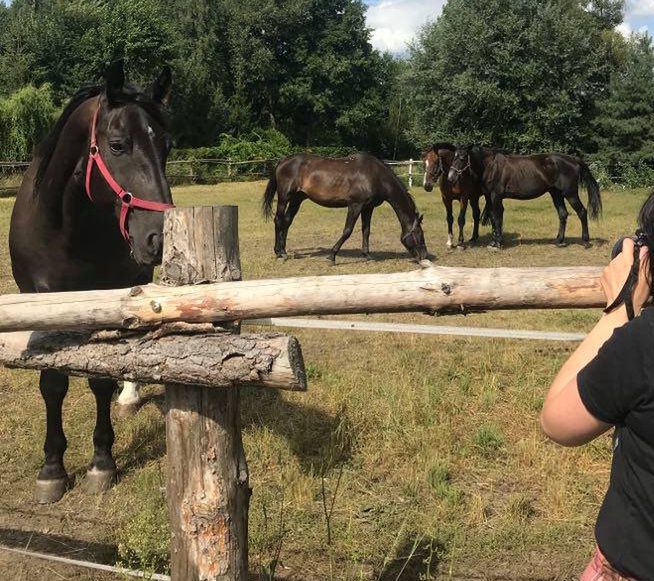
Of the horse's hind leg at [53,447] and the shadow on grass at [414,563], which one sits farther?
the horse's hind leg at [53,447]

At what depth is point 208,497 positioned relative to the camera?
2078 mm

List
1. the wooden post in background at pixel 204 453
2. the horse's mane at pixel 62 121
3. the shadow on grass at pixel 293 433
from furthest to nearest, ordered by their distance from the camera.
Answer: the shadow on grass at pixel 293 433, the horse's mane at pixel 62 121, the wooden post in background at pixel 204 453

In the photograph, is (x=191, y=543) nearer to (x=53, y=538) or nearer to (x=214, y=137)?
(x=53, y=538)

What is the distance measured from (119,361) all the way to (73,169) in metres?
1.53

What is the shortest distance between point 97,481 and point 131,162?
1882 millimetres

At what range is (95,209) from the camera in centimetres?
336

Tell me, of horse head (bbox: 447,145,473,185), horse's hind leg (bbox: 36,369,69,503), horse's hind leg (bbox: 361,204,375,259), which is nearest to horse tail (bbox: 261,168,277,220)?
horse's hind leg (bbox: 361,204,375,259)

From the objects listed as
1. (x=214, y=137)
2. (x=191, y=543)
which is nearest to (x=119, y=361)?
(x=191, y=543)

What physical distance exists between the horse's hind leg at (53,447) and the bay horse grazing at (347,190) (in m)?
7.12

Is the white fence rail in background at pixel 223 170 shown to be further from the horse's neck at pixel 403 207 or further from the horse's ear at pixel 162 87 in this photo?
the horse's ear at pixel 162 87

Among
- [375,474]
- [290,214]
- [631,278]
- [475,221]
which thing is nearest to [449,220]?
[475,221]

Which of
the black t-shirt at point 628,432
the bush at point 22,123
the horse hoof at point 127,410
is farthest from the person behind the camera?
the bush at point 22,123

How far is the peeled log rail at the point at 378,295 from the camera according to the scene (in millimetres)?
2012

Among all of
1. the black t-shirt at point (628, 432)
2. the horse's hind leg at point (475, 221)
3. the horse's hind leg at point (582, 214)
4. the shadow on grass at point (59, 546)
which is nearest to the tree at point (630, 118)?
the horse's hind leg at point (582, 214)
